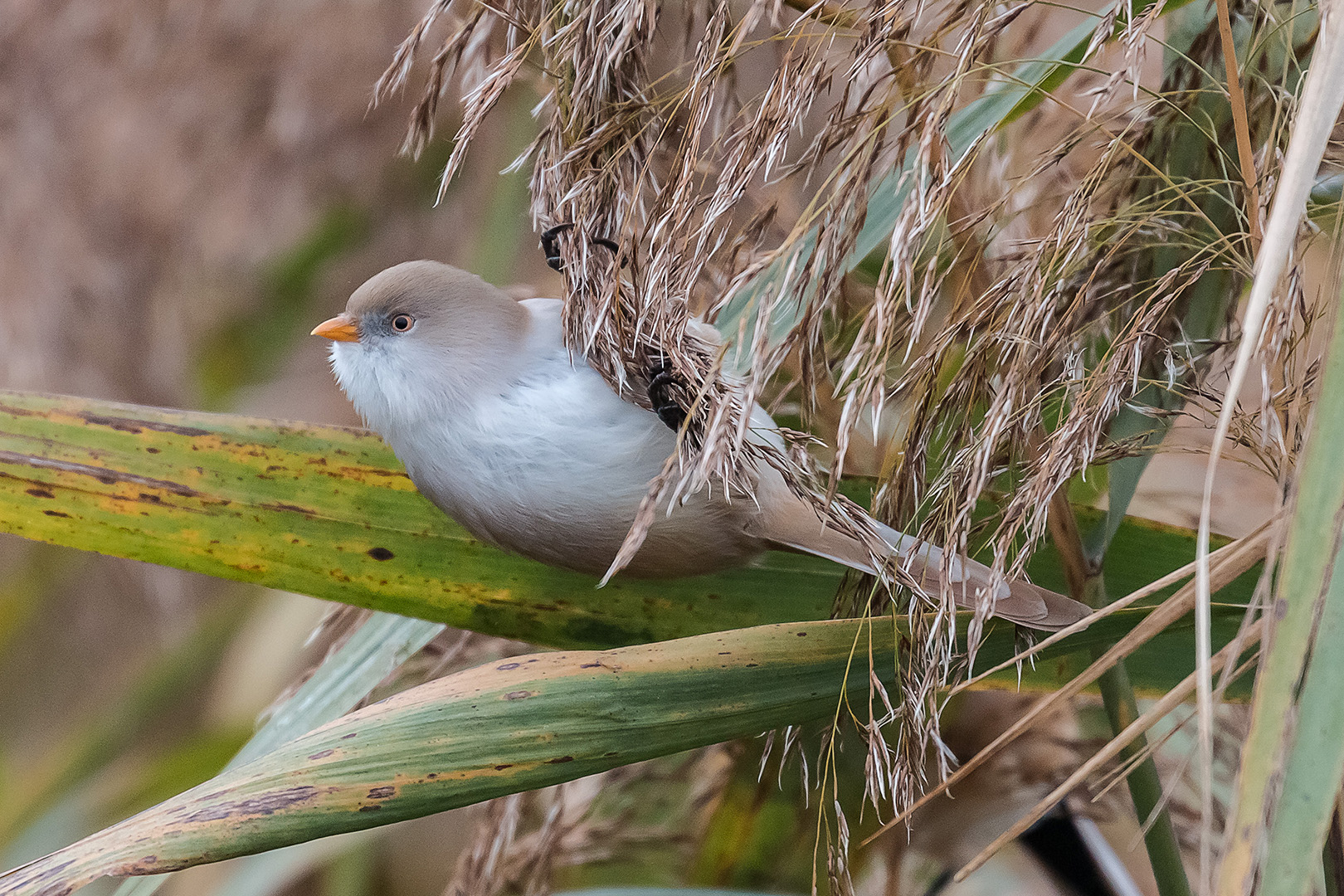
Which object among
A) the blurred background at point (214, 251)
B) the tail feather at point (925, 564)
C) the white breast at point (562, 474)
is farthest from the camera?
the blurred background at point (214, 251)

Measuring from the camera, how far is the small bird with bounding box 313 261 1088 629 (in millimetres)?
699

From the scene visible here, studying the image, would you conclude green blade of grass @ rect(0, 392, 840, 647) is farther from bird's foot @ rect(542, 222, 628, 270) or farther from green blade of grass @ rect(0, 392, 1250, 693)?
bird's foot @ rect(542, 222, 628, 270)

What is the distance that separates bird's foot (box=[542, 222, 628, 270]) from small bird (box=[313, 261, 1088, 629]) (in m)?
0.06

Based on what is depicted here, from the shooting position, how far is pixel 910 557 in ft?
1.81

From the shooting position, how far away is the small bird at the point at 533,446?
2.29ft

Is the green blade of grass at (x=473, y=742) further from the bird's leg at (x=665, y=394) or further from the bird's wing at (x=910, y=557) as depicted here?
the bird's leg at (x=665, y=394)

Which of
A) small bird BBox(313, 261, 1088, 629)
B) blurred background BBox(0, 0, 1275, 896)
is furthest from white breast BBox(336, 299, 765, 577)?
blurred background BBox(0, 0, 1275, 896)

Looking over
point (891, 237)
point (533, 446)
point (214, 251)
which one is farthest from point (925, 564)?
point (214, 251)

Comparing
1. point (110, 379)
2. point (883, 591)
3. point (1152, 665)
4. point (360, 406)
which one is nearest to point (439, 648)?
point (360, 406)

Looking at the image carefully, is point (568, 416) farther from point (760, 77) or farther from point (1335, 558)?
point (760, 77)


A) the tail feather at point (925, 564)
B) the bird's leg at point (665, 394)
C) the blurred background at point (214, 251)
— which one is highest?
the blurred background at point (214, 251)

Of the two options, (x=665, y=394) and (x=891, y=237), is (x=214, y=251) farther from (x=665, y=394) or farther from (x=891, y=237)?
(x=891, y=237)

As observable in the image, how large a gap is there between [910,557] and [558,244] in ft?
1.04

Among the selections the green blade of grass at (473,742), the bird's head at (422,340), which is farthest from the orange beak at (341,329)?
the green blade of grass at (473,742)
